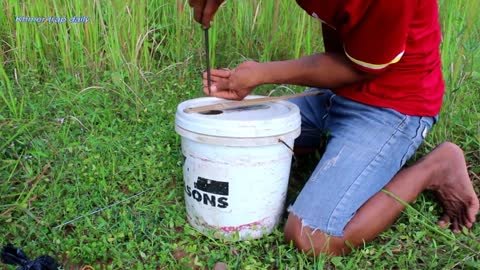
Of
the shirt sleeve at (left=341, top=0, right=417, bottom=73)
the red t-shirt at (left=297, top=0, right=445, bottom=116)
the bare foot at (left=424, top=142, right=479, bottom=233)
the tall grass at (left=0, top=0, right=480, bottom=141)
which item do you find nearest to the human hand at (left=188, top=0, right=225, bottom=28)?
the red t-shirt at (left=297, top=0, right=445, bottom=116)

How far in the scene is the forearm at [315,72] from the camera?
1.47 m

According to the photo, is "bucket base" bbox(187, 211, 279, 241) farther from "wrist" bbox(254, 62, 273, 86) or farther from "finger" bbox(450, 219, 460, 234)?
"finger" bbox(450, 219, 460, 234)

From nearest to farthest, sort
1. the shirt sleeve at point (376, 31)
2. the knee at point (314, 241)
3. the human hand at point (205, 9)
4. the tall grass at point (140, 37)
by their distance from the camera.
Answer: the shirt sleeve at point (376, 31), the knee at point (314, 241), the human hand at point (205, 9), the tall grass at point (140, 37)

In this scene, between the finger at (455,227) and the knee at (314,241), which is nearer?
the knee at (314,241)

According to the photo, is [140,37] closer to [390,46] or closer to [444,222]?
[390,46]

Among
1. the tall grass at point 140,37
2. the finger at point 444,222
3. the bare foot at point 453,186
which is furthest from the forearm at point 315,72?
the tall grass at point 140,37

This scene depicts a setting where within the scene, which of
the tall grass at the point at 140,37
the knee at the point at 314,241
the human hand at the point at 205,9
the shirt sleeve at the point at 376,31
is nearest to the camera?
the shirt sleeve at the point at 376,31

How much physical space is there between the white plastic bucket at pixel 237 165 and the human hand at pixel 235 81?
6 cm

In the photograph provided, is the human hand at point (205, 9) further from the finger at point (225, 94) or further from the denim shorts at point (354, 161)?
the denim shorts at point (354, 161)

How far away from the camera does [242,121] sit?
1.35 m

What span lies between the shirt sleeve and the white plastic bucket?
27 centimetres

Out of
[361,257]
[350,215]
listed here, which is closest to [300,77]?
[350,215]

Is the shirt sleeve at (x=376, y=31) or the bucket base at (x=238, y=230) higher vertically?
the shirt sleeve at (x=376, y=31)

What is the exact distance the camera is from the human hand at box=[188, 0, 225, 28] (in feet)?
5.12
